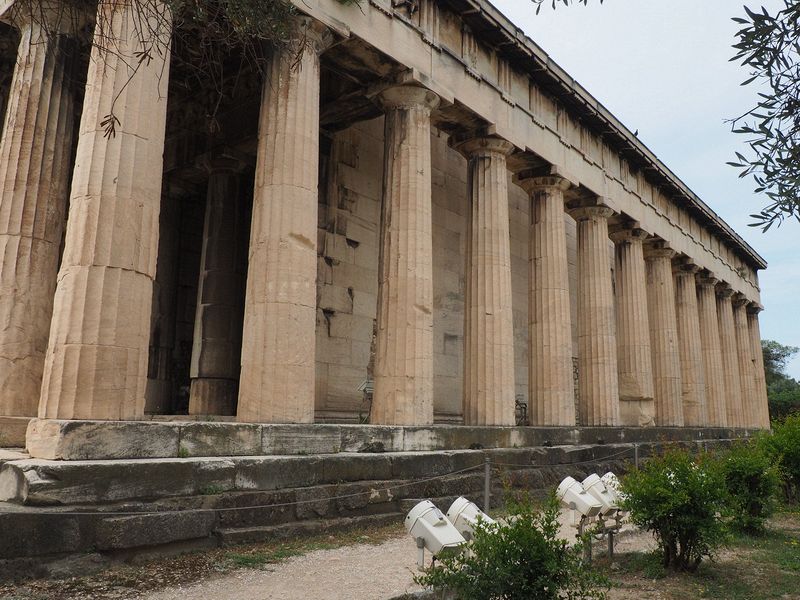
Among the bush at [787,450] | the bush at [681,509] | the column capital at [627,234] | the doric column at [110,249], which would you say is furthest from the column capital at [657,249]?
the doric column at [110,249]

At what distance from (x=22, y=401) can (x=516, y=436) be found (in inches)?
375

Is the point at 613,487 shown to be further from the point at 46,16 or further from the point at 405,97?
the point at 46,16

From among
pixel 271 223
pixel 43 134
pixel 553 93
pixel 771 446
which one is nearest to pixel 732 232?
pixel 553 93

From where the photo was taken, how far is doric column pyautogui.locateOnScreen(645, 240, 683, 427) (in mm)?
23750

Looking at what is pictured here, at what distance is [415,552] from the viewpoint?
841 centimetres

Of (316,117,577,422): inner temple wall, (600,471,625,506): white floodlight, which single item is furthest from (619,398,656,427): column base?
(600,471,625,506): white floodlight

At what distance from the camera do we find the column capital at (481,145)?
51.8 ft

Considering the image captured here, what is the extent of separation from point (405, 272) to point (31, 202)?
657cm

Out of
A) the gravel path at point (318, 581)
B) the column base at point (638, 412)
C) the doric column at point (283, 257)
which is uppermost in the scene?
the doric column at point (283, 257)

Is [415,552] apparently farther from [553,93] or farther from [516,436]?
[553,93]

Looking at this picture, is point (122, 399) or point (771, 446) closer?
point (122, 399)

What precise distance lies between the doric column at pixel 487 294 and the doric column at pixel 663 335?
11.1m

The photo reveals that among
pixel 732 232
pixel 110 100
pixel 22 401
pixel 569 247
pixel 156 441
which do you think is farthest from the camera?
pixel 732 232

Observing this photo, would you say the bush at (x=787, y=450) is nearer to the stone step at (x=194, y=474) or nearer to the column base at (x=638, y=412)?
the stone step at (x=194, y=474)
